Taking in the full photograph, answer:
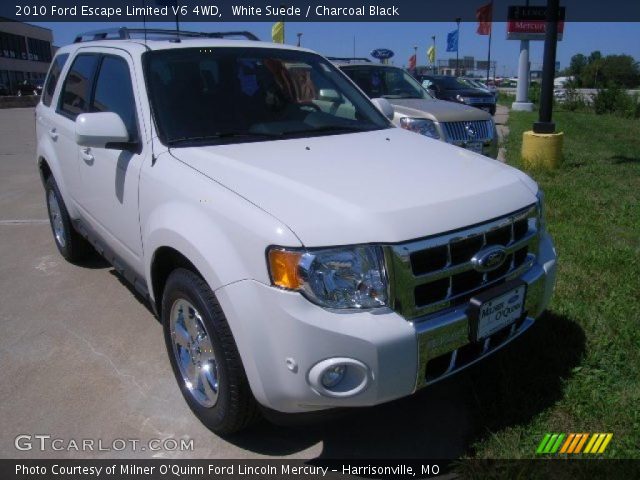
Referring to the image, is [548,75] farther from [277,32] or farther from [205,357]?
[277,32]

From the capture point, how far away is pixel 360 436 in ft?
9.07

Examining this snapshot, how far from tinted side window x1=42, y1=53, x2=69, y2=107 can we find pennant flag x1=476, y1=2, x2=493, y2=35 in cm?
2981

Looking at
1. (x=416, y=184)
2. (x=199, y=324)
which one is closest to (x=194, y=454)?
(x=199, y=324)

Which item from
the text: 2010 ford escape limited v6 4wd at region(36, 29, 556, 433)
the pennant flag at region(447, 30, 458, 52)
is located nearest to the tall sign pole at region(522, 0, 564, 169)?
the text: 2010 ford escape limited v6 4wd at region(36, 29, 556, 433)

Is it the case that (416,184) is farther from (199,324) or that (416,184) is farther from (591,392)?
(591,392)

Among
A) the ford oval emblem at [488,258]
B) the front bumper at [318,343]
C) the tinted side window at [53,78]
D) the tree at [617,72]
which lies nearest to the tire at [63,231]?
the tinted side window at [53,78]

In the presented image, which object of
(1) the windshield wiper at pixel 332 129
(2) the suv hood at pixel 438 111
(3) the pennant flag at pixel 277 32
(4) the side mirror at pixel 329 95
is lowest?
(2) the suv hood at pixel 438 111

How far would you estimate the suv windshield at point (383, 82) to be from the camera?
888cm

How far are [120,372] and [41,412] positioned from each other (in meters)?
0.48

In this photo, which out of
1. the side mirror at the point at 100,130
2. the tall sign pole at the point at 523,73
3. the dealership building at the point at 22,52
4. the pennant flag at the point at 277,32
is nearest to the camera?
the side mirror at the point at 100,130

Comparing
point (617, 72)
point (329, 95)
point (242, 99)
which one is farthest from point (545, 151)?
point (617, 72)

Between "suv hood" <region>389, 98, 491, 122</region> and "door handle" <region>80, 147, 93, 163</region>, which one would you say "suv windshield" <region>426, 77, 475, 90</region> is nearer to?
"suv hood" <region>389, 98, 491, 122</region>

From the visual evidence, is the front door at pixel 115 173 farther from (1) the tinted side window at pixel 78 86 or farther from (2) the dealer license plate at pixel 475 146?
(2) the dealer license plate at pixel 475 146

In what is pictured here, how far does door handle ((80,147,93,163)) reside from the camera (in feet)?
12.3
